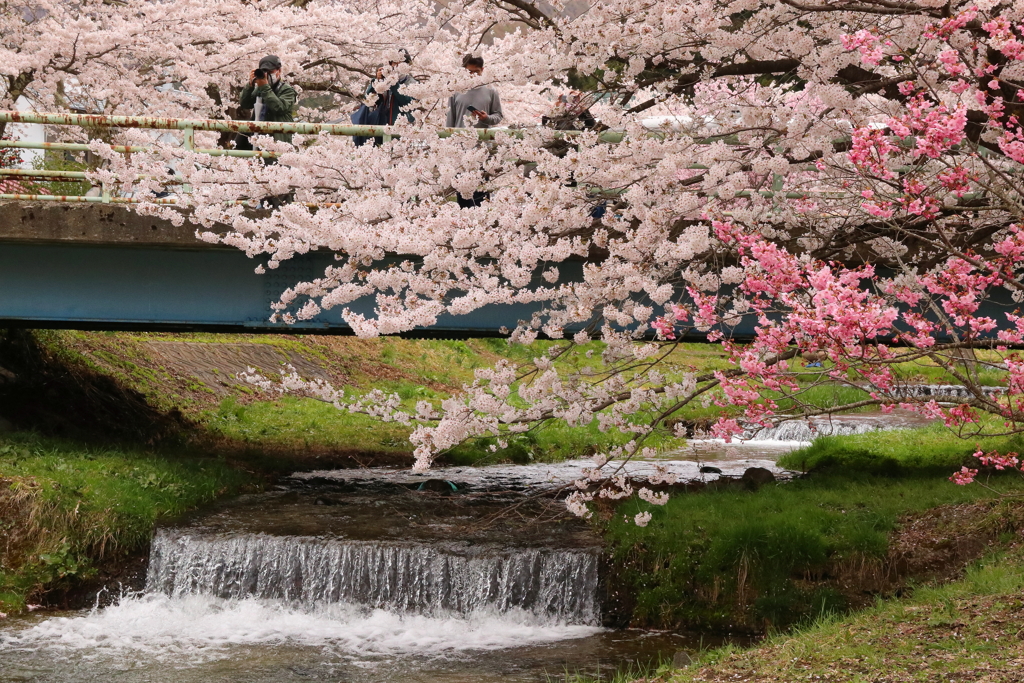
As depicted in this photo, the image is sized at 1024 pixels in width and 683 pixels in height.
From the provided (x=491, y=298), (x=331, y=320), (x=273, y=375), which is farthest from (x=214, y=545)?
(x=273, y=375)

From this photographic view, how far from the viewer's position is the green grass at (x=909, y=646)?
6.96 metres

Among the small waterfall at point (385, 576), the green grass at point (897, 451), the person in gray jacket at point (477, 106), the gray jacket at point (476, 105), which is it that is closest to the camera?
the small waterfall at point (385, 576)

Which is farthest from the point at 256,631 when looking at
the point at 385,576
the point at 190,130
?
the point at 190,130

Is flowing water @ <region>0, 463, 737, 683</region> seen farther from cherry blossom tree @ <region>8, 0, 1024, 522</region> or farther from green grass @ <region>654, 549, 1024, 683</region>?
cherry blossom tree @ <region>8, 0, 1024, 522</region>

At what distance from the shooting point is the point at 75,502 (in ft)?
41.3

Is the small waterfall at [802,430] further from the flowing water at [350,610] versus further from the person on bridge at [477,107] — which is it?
the person on bridge at [477,107]

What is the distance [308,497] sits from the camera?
14.9 m

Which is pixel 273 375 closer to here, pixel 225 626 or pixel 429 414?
pixel 225 626

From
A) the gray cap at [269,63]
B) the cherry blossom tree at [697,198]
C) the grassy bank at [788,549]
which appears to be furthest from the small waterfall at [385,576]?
the gray cap at [269,63]

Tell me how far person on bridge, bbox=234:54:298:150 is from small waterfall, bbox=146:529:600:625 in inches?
225

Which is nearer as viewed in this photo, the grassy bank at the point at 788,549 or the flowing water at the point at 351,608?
the flowing water at the point at 351,608

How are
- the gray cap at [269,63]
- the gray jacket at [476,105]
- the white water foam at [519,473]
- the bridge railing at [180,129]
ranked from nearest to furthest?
1. the bridge railing at [180,129]
2. the gray jacket at [476,105]
3. the gray cap at [269,63]
4. the white water foam at [519,473]

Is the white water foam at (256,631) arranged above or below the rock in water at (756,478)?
below

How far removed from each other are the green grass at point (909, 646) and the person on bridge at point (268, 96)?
934 centimetres
